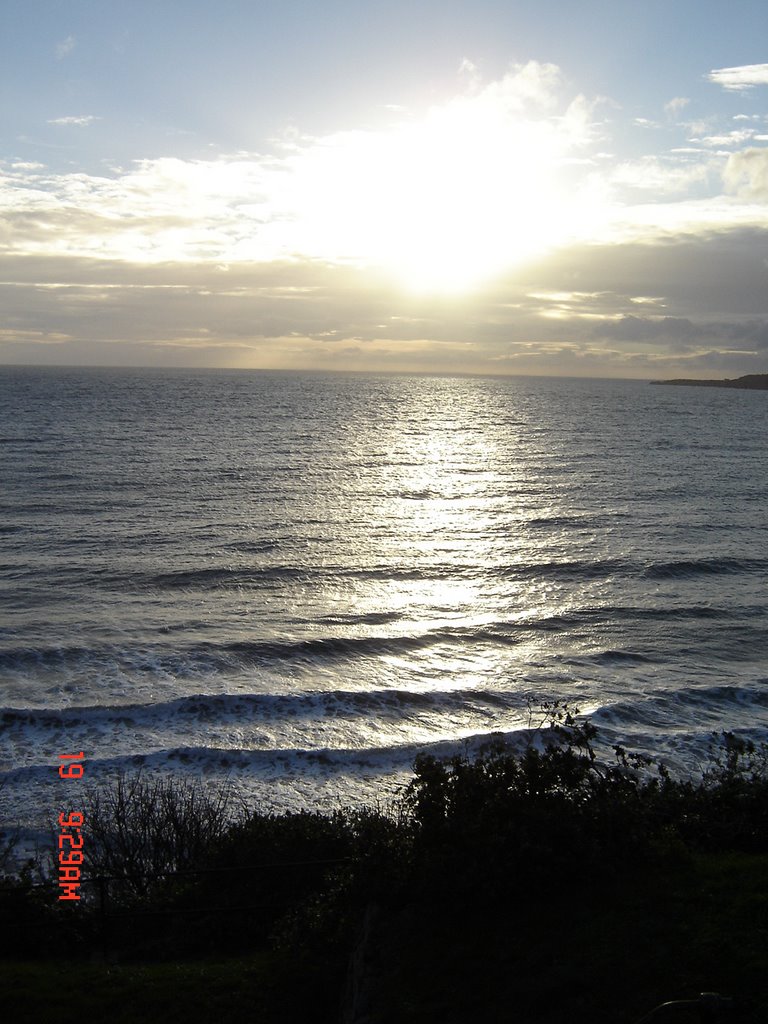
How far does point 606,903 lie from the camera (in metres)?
8.88

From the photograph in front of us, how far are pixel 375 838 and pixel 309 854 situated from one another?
224 centimetres

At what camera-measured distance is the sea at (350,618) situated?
19547 millimetres

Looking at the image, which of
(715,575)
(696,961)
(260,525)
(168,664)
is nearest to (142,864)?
(696,961)

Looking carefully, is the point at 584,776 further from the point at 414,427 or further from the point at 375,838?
the point at 414,427

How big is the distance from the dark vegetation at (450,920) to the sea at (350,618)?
614 cm

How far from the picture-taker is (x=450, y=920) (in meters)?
8.98

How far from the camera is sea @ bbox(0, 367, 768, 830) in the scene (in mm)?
19547
